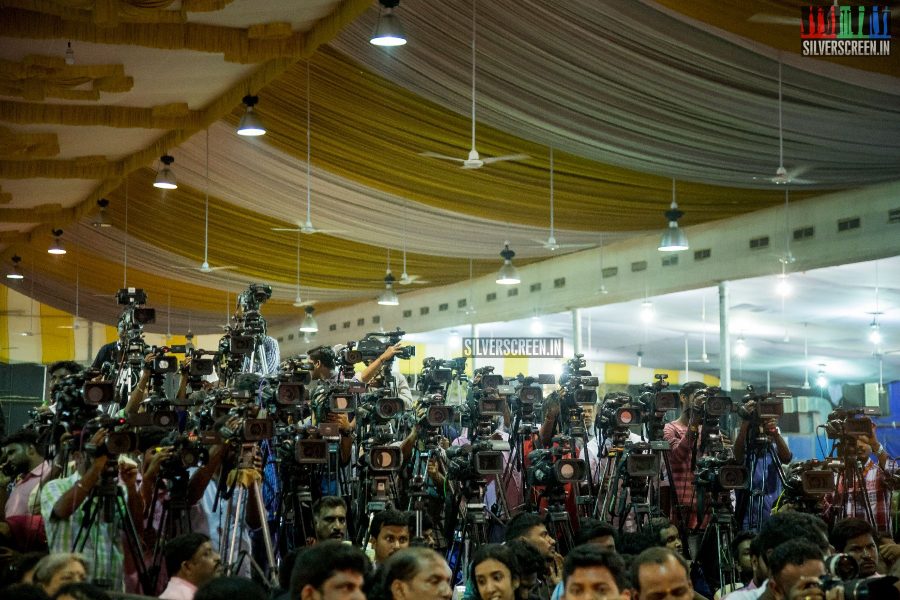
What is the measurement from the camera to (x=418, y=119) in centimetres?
924

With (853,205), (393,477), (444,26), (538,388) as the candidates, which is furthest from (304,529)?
(853,205)

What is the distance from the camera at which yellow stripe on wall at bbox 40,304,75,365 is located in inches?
677

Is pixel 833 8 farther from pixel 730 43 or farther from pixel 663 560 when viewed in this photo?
pixel 663 560

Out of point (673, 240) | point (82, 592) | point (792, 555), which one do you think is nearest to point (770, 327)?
point (673, 240)

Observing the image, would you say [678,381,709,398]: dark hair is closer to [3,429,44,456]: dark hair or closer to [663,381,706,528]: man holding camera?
[663,381,706,528]: man holding camera

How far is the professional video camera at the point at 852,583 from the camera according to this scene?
2.73 meters

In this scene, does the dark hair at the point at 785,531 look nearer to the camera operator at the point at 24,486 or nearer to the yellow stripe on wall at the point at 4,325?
the camera operator at the point at 24,486

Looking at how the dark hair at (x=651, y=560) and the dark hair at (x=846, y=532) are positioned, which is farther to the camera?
the dark hair at (x=846, y=532)

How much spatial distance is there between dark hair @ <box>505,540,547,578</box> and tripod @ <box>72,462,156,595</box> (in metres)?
1.51

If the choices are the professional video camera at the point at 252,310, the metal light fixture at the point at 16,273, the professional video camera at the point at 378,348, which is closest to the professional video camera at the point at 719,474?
the professional video camera at the point at 378,348

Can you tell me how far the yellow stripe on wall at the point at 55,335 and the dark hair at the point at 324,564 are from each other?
1439 centimetres

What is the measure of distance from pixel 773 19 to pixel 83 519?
14.4 ft

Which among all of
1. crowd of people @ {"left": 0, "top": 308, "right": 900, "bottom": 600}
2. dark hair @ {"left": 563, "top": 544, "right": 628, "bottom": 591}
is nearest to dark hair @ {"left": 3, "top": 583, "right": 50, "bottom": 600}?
crowd of people @ {"left": 0, "top": 308, "right": 900, "bottom": 600}

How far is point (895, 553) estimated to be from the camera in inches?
212
